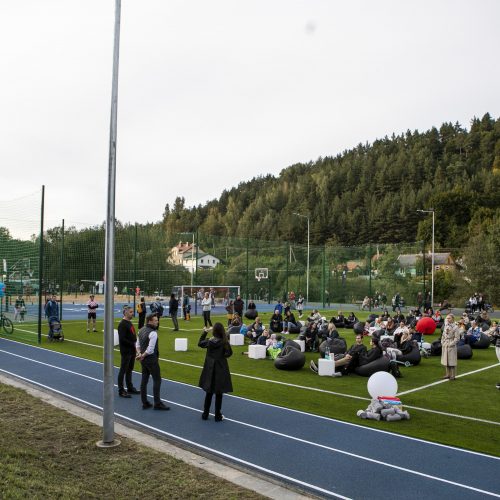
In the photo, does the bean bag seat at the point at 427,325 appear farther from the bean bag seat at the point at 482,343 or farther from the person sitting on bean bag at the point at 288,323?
the person sitting on bean bag at the point at 288,323

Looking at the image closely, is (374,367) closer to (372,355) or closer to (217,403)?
(372,355)

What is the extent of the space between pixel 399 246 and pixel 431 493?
1838 inches

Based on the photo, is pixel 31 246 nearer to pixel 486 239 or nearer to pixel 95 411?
pixel 95 411

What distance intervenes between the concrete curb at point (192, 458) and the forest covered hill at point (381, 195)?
84106 mm

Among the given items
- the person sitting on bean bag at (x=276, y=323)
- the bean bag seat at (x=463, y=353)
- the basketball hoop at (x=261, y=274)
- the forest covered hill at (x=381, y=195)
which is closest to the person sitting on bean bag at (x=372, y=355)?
the bean bag seat at (x=463, y=353)

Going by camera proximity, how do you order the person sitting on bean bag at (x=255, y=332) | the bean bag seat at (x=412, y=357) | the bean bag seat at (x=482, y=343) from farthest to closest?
the bean bag seat at (x=482, y=343) < the person sitting on bean bag at (x=255, y=332) < the bean bag seat at (x=412, y=357)

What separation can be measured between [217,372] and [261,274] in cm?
3802

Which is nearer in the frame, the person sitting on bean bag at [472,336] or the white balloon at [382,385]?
the white balloon at [382,385]

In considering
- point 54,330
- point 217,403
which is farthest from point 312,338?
point 217,403

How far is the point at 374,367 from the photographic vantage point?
14.8 metres

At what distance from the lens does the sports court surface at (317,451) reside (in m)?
7.09

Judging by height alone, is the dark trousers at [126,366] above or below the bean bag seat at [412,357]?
above

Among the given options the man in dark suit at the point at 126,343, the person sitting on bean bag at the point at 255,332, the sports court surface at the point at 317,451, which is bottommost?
the sports court surface at the point at 317,451

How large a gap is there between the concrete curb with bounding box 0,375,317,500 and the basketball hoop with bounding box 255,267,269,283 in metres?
35.9
